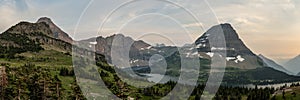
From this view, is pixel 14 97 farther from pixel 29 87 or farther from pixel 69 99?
pixel 69 99

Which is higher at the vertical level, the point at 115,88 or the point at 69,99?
the point at 115,88

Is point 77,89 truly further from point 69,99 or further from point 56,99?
point 69,99

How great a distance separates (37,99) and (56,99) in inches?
548

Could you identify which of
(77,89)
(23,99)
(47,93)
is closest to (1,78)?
(47,93)

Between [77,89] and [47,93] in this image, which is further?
[77,89]

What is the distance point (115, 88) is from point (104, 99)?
12419 centimetres

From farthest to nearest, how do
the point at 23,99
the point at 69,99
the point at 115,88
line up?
1. the point at 69,99
2. the point at 23,99
3. the point at 115,88

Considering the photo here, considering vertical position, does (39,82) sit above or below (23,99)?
above

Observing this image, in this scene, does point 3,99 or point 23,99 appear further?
point 23,99

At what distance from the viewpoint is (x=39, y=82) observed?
93250 millimetres

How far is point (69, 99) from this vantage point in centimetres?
16650

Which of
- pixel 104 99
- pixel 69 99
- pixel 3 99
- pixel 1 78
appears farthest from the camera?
pixel 104 99

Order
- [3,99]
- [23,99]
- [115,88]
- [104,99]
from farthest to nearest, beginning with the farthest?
[104,99] → [23,99] → [3,99] → [115,88]

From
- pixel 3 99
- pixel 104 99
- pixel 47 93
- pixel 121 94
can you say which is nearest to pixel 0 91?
pixel 3 99
